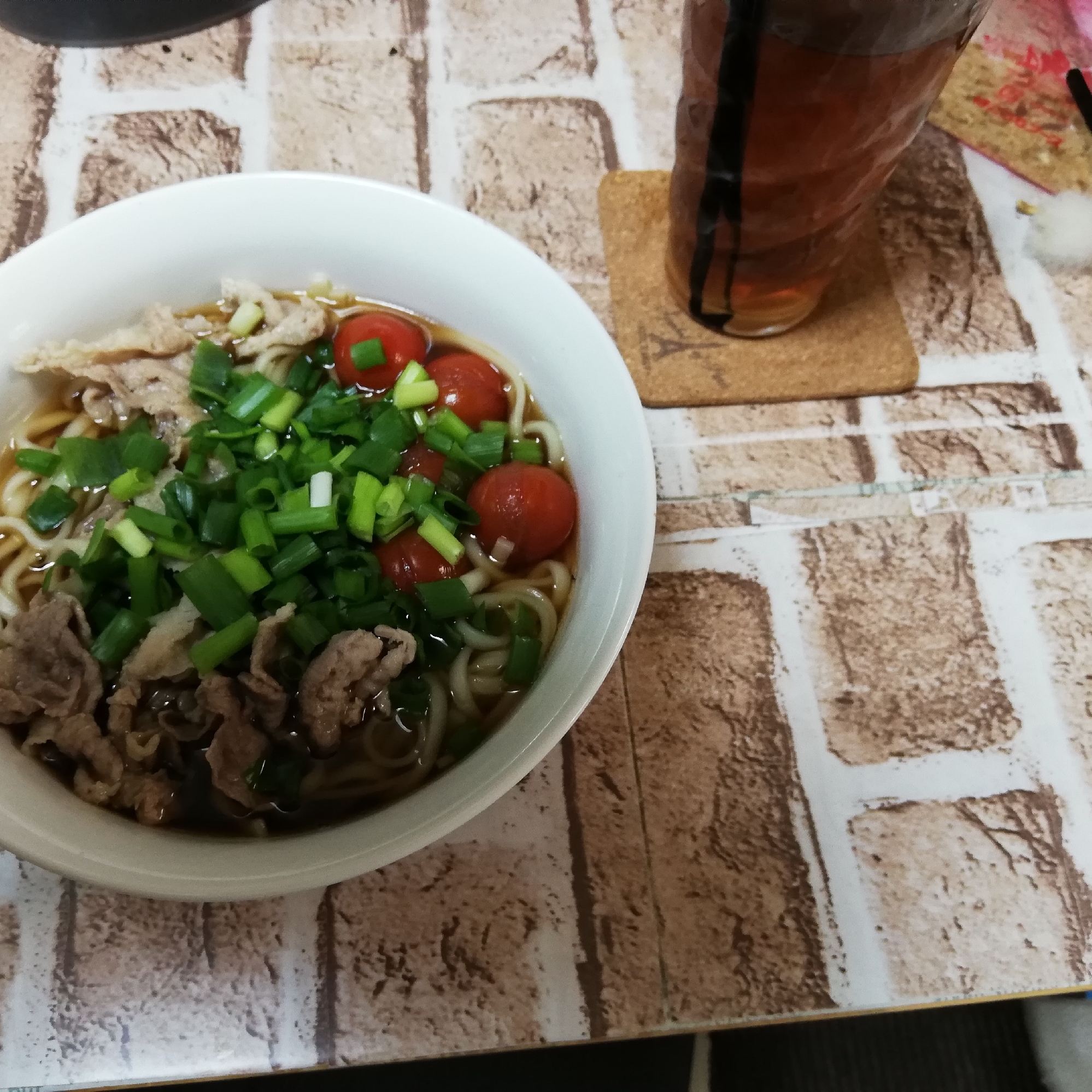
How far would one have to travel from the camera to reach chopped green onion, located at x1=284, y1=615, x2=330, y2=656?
1.09 meters

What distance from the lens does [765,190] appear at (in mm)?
1222

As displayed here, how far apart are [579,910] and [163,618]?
0.66 meters

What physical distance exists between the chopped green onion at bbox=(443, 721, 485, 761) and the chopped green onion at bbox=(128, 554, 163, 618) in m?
0.42

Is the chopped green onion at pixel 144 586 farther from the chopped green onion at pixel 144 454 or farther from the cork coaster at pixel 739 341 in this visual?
the cork coaster at pixel 739 341

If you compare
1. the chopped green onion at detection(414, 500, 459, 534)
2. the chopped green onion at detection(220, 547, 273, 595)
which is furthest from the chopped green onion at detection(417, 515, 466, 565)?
the chopped green onion at detection(220, 547, 273, 595)

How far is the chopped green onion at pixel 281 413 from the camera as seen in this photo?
1.25 metres

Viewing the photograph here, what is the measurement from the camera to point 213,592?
43.0 inches

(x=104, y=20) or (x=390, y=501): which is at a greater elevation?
(x=104, y=20)

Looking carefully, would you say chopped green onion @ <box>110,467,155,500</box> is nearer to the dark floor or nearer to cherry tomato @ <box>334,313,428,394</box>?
cherry tomato @ <box>334,313,428,394</box>

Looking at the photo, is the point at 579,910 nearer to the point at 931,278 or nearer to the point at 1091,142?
the point at 931,278

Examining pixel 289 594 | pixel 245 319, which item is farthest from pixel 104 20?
pixel 289 594

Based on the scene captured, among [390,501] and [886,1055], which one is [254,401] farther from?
[886,1055]

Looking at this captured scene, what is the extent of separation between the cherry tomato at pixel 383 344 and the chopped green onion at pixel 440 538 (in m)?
0.28

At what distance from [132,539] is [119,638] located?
13 centimetres
